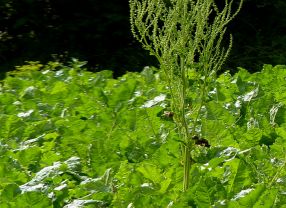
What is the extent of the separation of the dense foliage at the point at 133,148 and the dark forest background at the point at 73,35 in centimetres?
525

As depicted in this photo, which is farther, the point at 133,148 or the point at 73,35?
the point at 73,35

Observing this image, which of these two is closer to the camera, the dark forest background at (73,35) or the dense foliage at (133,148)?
the dense foliage at (133,148)

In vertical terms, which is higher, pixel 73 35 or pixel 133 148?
pixel 133 148

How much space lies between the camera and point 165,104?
14.6 ft

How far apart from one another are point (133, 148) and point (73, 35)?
266 inches

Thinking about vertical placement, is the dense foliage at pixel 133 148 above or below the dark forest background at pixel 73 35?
above

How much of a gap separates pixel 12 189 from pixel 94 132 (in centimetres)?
83

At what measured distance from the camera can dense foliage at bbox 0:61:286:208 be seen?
10.1 feet

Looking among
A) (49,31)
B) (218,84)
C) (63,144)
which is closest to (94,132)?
(63,144)

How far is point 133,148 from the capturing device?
3.68 metres

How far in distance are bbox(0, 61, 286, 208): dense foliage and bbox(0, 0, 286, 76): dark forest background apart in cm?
525

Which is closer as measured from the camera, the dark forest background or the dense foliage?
the dense foliage

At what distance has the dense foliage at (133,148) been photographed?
3078 mm

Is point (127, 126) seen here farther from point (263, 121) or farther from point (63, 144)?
point (263, 121)
